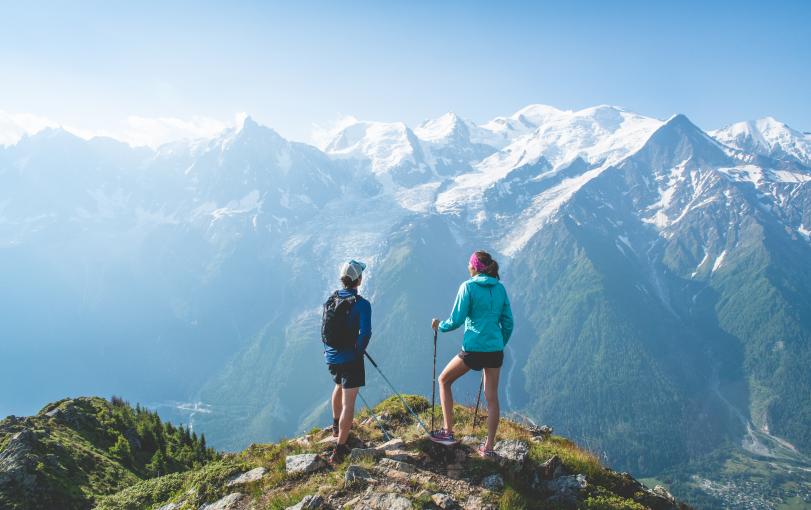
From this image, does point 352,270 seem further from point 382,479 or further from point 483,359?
point 382,479

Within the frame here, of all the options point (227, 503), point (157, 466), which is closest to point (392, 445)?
point (227, 503)

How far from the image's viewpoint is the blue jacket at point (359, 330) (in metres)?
11.9

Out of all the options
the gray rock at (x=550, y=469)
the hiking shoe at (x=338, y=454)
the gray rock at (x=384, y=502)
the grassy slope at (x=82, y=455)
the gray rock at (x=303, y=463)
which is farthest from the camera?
the grassy slope at (x=82, y=455)

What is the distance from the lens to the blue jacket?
468 inches

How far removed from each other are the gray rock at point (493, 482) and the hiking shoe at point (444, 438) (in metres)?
1.31

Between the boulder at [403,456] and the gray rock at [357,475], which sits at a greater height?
the gray rock at [357,475]

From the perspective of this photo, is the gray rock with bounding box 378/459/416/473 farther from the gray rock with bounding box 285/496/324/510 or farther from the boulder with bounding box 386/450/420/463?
the gray rock with bounding box 285/496/324/510

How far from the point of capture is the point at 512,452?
1118 cm

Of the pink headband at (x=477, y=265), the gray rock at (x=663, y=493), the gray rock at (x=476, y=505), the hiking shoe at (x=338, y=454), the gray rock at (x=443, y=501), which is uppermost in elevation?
the pink headband at (x=477, y=265)

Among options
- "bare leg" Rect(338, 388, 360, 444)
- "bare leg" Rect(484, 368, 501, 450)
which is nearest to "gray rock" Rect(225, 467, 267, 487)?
"bare leg" Rect(338, 388, 360, 444)

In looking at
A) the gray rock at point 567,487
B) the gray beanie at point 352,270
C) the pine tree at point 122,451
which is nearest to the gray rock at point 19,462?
the pine tree at point 122,451

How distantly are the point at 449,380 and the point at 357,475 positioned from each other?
3121 mm

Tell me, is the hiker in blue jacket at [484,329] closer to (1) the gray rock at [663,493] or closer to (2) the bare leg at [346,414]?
(2) the bare leg at [346,414]

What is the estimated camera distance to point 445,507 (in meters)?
9.16
